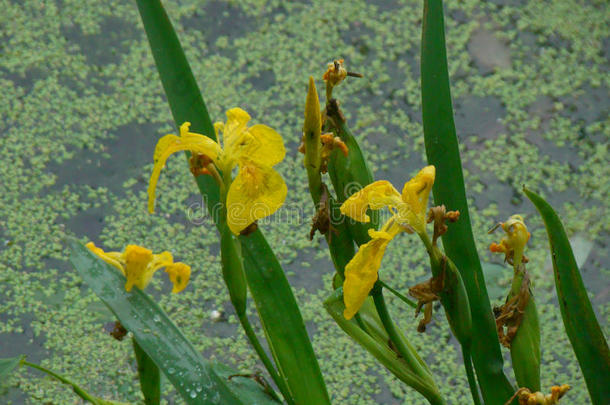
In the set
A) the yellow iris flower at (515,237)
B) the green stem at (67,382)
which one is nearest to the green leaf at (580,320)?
the yellow iris flower at (515,237)

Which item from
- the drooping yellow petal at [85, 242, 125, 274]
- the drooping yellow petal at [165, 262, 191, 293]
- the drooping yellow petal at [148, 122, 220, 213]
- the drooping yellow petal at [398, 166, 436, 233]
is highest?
the drooping yellow petal at [148, 122, 220, 213]

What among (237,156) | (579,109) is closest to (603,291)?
(579,109)

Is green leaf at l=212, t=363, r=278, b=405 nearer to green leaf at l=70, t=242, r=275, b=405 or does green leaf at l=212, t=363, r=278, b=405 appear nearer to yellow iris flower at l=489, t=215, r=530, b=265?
green leaf at l=70, t=242, r=275, b=405

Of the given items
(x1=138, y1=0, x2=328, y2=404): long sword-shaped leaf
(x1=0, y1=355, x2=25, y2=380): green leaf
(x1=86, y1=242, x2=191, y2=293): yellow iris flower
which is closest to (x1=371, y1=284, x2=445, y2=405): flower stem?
(x1=138, y1=0, x2=328, y2=404): long sword-shaped leaf

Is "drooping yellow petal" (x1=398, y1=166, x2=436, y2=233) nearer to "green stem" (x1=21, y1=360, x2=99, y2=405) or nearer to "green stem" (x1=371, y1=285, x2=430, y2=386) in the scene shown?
"green stem" (x1=371, y1=285, x2=430, y2=386)

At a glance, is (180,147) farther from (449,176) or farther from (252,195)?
(449,176)

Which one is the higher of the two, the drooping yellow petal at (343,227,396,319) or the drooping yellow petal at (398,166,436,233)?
the drooping yellow petal at (398,166,436,233)

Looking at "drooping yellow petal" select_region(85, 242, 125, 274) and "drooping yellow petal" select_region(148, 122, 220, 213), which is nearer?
"drooping yellow petal" select_region(148, 122, 220, 213)

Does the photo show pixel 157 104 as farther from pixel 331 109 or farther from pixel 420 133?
pixel 331 109
